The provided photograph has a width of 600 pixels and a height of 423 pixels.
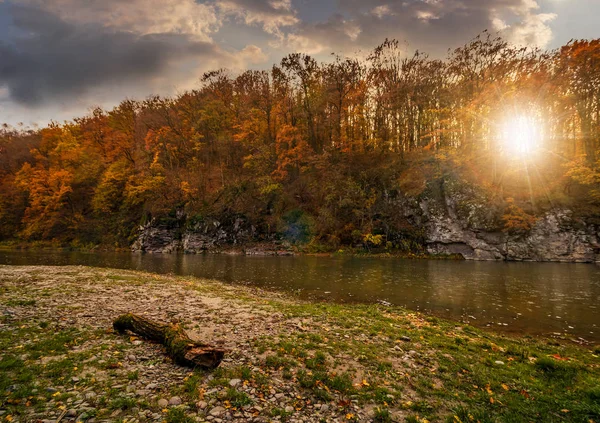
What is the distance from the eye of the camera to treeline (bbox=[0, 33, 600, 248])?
44.2 metres

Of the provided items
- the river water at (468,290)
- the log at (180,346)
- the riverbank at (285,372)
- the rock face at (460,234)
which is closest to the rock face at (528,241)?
the rock face at (460,234)

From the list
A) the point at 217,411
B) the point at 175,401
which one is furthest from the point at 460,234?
the point at 175,401

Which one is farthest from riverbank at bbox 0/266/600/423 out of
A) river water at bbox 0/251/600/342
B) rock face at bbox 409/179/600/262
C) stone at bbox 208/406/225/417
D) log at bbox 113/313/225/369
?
rock face at bbox 409/179/600/262

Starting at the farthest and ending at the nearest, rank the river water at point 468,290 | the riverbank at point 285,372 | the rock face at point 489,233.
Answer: the rock face at point 489,233
the river water at point 468,290
the riverbank at point 285,372

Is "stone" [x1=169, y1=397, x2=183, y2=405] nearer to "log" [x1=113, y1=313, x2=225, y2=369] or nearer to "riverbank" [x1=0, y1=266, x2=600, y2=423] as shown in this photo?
"riverbank" [x1=0, y1=266, x2=600, y2=423]

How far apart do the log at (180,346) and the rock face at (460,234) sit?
136 ft

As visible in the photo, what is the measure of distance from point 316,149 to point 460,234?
32130 millimetres

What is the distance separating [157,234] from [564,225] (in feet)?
229

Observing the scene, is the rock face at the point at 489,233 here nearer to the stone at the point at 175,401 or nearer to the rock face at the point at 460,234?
the rock face at the point at 460,234

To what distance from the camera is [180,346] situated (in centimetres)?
763

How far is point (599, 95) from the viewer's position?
137 feet

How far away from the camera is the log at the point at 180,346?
7336 millimetres

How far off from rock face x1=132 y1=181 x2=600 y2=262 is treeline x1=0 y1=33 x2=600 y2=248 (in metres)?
2.29

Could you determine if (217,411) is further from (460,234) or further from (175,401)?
(460,234)
